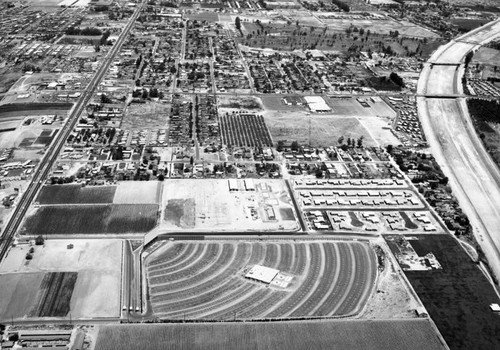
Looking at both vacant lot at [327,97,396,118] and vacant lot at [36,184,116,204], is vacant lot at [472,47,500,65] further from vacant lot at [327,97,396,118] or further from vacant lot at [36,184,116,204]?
vacant lot at [36,184,116,204]

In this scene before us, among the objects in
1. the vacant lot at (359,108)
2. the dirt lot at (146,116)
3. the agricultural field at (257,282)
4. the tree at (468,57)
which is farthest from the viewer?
the tree at (468,57)

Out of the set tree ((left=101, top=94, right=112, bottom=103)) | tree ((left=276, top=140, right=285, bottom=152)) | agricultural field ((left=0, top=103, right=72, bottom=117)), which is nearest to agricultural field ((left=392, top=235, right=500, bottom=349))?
tree ((left=276, top=140, right=285, bottom=152))

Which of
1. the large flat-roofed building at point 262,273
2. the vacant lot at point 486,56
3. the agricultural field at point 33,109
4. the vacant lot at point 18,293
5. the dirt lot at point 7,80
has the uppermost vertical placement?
the large flat-roofed building at point 262,273

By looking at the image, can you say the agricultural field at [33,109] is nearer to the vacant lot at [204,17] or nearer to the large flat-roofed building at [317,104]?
the large flat-roofed building at [317,104]

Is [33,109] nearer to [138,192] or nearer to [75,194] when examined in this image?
[75,194]

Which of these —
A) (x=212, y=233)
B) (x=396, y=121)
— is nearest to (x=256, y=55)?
(x=396, y=121)

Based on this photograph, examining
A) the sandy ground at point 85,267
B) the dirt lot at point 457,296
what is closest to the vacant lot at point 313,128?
the dirt lot at point 457,296
